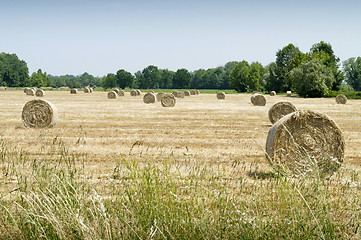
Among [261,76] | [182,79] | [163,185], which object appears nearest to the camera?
[163,185]

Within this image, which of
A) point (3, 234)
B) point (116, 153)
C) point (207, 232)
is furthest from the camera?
point (116, 153)

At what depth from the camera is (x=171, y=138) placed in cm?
1698

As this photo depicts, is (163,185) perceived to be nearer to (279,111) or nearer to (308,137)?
(308,137)

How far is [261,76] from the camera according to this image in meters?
129

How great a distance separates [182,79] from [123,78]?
83.0 feet

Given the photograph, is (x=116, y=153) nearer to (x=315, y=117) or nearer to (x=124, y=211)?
(x=315, y=117)

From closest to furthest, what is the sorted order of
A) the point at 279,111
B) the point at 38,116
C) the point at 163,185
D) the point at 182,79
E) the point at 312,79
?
the point at 163,185 < the point at 38,116 < the point at 279,111 < the point at 312,79 < the point at 182,79

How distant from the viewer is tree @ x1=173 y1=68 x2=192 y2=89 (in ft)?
545

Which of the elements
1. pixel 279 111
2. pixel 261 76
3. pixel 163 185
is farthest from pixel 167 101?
pixel 261 76

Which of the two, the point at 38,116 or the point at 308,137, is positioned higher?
the point at 308,137

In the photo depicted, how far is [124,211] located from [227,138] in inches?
452

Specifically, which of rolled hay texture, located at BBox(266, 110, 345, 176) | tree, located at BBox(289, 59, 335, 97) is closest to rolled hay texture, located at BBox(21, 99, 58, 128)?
rolled hay texture, located at BBox(266, 110, 345, 176)

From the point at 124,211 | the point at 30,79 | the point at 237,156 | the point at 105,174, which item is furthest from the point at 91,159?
the point at 30,79

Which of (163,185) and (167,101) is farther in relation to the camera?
(167,101)
